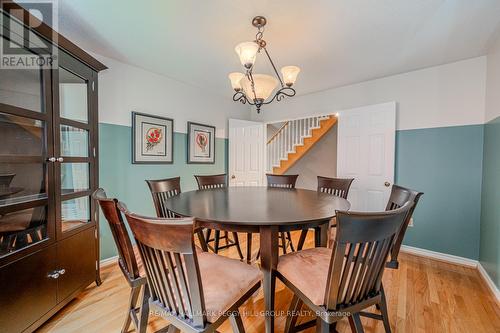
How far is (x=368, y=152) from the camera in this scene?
306 centimetres

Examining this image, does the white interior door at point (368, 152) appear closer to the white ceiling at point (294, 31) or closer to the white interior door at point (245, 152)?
the white ceiling at point (294, 31)

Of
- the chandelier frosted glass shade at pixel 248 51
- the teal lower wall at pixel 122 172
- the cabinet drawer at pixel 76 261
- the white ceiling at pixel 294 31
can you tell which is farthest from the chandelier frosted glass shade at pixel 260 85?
the cabinet drawer at pixel 76 261

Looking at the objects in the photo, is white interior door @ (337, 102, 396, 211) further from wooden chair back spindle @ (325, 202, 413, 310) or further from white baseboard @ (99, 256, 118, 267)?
white baseboard @ (99, 256, 118, 267)

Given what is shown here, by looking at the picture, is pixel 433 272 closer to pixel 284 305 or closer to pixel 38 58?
pixel 284 305

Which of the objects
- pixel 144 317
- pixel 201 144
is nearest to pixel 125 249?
pixel 144 317

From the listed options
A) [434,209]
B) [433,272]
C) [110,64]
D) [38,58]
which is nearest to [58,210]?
[38,58]

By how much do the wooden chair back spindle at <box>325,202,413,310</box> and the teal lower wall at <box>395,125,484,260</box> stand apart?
233 cm

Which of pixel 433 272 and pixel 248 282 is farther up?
pixel 248 282

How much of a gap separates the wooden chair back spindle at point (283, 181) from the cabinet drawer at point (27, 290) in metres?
2.38

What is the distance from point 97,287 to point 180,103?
251 cm

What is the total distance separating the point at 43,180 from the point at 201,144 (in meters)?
2.22

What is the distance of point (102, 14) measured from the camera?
68.9 inches

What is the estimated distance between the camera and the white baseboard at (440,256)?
8.02 feet

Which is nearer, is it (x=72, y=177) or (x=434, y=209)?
(x=72, y=177)
